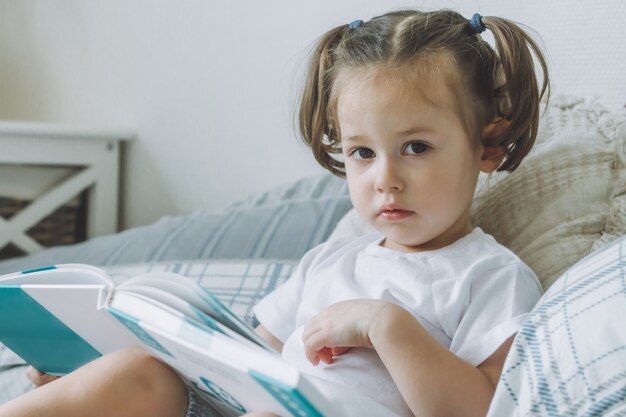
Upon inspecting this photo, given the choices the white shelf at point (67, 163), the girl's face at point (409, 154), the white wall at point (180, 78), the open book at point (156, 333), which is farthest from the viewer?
the white shelf at point (67, 163)

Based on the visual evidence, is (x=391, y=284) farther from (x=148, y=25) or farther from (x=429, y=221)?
(x=148, y=25)

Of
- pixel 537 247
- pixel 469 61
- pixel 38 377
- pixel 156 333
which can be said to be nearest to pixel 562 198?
pixel 537 247

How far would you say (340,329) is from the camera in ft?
2.65

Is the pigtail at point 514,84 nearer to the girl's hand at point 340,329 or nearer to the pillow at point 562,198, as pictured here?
the pillow at point 562,198

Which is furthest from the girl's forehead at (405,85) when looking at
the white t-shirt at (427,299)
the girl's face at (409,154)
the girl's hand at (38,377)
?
the girl's hand at (38,377)

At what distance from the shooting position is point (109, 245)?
1773 millimetres

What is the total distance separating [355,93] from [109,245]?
1.02m

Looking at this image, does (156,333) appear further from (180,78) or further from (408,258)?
(180,78)

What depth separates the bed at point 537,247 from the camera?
618 mm

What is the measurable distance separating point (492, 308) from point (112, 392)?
379 mm

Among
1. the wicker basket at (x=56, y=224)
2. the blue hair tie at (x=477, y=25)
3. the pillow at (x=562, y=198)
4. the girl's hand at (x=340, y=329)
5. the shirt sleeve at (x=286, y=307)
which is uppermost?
the blue hair tie at (x=477, y=25)

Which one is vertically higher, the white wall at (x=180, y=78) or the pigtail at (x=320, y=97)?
the pigtail at (x=320, y=97)

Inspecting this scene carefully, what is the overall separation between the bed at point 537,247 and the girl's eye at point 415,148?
0.60 ft

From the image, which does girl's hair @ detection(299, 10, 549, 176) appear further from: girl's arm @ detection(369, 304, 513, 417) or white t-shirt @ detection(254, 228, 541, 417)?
girl's arm @ detection(369, 304, 513, 417)
